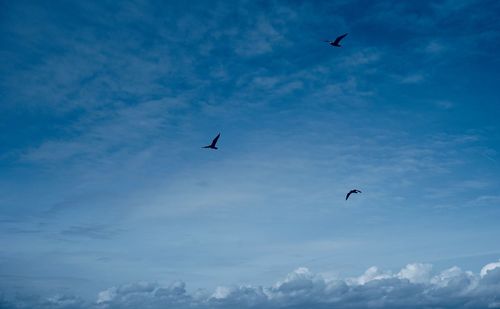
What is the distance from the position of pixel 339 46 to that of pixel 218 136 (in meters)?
29.4

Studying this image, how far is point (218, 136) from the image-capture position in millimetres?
94312

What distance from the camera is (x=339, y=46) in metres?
86.2

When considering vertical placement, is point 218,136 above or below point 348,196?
above

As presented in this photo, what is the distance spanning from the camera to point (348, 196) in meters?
91.4

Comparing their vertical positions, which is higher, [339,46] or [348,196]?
[339,46]

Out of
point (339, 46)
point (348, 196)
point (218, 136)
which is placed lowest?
point (348, 196)

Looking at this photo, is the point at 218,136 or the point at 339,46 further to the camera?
the point at 218,136

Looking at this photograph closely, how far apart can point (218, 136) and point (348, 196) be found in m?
28.6

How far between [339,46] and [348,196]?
28959 millimetres

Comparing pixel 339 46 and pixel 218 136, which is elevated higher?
pixel 339 46
